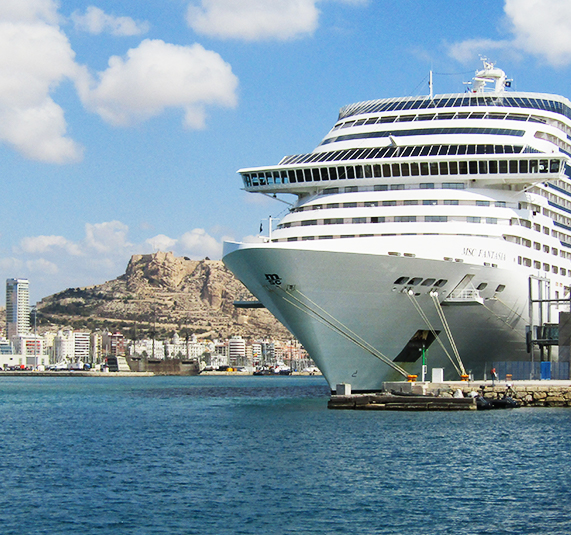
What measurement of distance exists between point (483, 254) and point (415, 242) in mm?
3609

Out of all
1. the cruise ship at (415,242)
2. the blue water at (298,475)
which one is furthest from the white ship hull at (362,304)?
the blue water at (298,475)

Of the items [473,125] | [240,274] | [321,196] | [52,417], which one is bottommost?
[52,417]

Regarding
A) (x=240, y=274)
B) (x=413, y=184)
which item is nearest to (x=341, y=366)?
(x=240, y=274)

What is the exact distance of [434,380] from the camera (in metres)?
45.2

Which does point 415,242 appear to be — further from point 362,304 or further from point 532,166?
point 532,166

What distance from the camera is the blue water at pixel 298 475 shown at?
68.4 feet

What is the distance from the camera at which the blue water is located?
20.9m

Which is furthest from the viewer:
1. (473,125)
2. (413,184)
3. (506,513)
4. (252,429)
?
(473,125)

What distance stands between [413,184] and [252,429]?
51.6 feet

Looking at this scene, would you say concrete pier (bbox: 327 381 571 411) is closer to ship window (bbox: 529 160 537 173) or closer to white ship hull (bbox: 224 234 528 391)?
white ship hull (bbox: 224 234 528 391)

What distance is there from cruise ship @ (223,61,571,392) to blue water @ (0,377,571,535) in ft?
14.2

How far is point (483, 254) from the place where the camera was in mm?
43938

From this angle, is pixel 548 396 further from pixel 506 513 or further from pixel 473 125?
pixel 506 513

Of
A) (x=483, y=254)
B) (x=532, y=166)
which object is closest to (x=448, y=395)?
(x=483, y=254)
